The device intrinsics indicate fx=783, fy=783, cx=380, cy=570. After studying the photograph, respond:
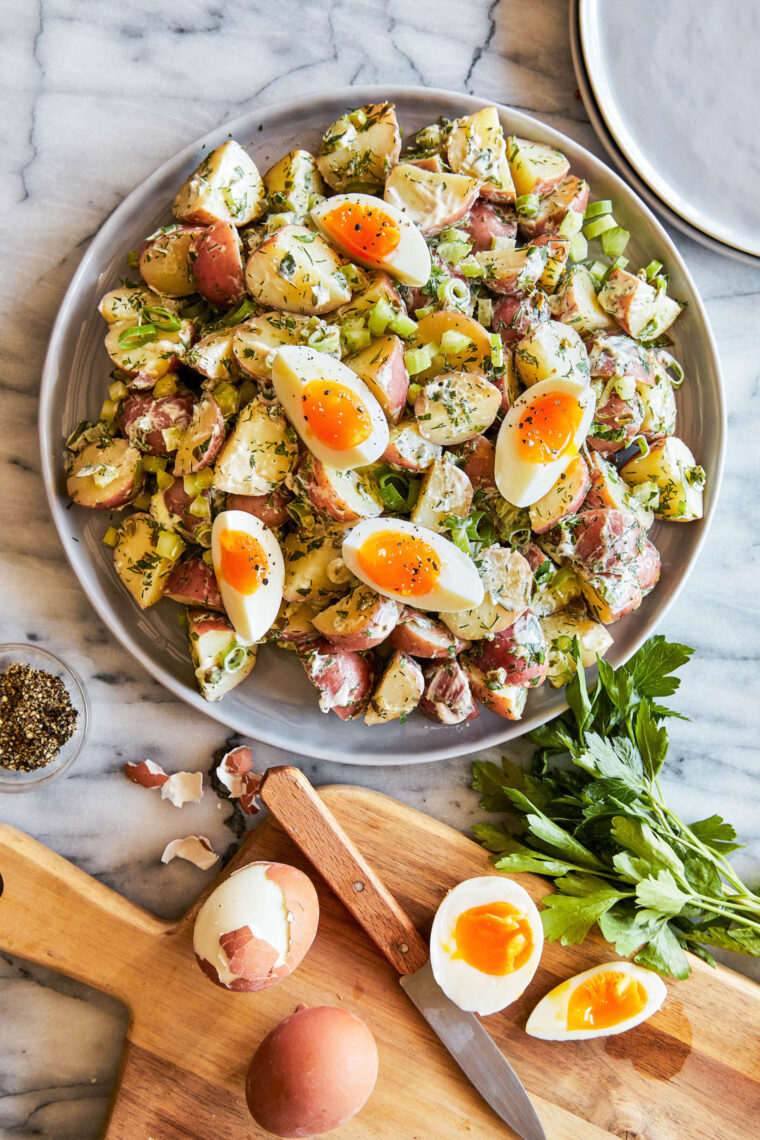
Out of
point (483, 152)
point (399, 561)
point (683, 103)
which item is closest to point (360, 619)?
point (399, 561)

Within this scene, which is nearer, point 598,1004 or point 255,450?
point 255,450

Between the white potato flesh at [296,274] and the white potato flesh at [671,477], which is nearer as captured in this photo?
the white potato flesh at [296,274]

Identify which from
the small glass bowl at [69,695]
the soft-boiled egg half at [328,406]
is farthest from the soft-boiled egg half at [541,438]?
the small glass bowl at [69,695]

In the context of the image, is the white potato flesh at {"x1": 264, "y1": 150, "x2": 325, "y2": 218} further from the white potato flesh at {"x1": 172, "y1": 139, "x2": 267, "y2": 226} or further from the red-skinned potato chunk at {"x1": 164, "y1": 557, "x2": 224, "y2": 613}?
the red-skinned potato chunk at {"x1": 164, "y1": 557, "x2": 224, "y2": 613}

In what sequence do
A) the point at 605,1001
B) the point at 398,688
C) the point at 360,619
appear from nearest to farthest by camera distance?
1. the point at 360,619
2. the point at 398,688
3. the point at 605,1001

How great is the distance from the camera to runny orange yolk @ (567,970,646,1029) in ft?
5.15

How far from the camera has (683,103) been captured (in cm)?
167

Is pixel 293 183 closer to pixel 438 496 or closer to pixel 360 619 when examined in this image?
pixel 438 496

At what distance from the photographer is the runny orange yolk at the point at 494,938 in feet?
4.89

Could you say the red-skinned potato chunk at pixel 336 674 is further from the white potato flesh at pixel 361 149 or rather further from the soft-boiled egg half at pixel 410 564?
the white potato flesh at pixel 361 149

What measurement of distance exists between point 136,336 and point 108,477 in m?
0.25

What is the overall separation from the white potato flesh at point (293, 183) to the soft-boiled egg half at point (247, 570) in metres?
0.57

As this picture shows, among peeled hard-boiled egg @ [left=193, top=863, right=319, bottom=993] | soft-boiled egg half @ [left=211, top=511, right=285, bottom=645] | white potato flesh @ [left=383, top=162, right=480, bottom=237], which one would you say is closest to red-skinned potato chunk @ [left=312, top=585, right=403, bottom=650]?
soft-boiled egg half @ [left=211, top=511, right=285, bottom=645]

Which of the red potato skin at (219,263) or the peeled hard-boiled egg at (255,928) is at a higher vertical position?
the red potato skin at (219,263)
